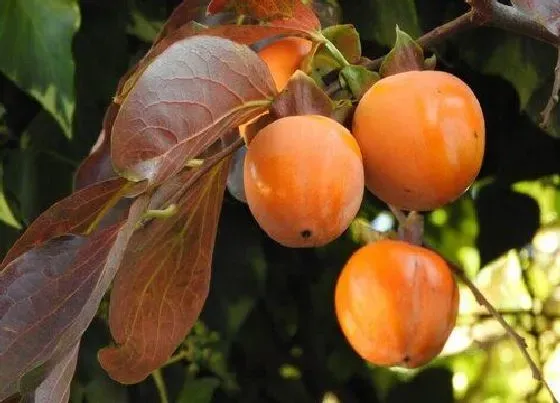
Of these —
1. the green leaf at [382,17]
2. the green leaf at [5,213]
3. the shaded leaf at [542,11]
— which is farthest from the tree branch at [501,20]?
the green leaf at [5,213]

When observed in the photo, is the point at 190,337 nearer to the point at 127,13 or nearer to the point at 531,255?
the point at 127,13

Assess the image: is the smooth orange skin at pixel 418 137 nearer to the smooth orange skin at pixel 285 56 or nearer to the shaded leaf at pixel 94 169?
the smooth orange skin at pixel 285 56

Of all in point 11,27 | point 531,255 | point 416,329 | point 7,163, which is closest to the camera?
point 416,329

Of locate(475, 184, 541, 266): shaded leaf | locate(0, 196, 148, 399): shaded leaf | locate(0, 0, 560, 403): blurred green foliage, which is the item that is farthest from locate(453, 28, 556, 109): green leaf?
locate(0, 196, 148, 399): shaded leaf

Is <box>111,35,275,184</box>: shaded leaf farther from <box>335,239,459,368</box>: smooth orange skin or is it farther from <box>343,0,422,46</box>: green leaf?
<box>343,0,422,46</box>: green leaf

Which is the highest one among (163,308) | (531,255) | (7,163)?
(163,308)

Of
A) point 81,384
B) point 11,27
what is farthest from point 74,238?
point 81,384

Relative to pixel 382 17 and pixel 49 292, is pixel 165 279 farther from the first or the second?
pixel 382 17
